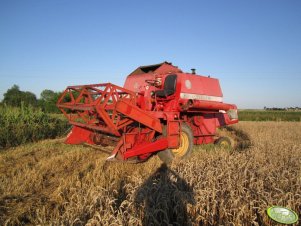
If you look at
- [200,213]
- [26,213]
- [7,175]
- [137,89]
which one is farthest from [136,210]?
[137,89]

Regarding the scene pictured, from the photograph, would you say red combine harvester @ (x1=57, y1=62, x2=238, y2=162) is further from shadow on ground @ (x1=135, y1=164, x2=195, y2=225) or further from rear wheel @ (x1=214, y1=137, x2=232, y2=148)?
shadow on ground @ (x1=135, y1=164, x2=195, y2=225)

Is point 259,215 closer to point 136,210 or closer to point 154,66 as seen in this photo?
point 136,210

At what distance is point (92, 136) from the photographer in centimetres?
549

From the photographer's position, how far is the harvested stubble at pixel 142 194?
230 cm

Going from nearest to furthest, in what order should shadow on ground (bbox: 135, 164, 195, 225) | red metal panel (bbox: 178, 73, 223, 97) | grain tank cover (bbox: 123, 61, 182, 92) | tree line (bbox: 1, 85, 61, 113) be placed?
1. shadow on ground (bbox: 135, 164, 195, 225)
2. red metal panel (bbox: 178, 73, 223, 97)
3. grain tank cover (bbox: 123, 61, 182, 92)
4. tree line (bbox: 1, 85, 61, 113)

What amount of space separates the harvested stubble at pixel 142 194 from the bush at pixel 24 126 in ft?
8.62

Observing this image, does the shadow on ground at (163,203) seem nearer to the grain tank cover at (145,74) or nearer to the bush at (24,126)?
the grain tank cover at (145,74)

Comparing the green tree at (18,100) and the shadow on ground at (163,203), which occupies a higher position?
the green tree at (18,100)

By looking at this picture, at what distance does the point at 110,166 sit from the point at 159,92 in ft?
6.71

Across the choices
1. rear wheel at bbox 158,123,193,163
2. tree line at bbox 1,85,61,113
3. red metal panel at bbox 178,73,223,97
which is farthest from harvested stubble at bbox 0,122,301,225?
tree line at bbox 1,85,61,113

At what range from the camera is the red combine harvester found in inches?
163

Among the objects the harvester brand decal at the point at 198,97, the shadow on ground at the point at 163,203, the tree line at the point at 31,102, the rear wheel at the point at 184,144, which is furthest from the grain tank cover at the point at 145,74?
the tree line at the point at 31,102

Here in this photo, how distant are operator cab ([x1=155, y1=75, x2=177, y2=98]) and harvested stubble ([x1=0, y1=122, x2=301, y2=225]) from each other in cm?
161

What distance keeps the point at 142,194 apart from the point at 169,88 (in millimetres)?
3233
